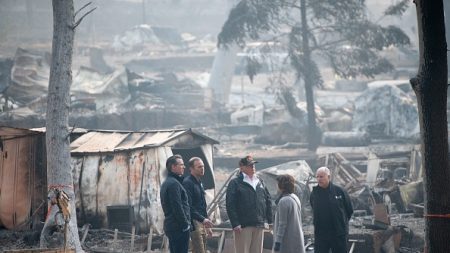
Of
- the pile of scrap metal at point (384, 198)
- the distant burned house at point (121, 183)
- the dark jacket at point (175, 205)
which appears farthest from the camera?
the distant burned house at point (121, 183)

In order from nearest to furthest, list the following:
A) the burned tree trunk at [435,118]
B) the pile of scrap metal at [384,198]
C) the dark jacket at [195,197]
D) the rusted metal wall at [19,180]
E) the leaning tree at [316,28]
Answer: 1. the burned tree trunk at [435,118]
2. the dark jacket at [195,197]
3. the pile of scrap metal at [384,198]
4. the rusted metal wall at [19,180]
5. the leaning tree at [316,28]

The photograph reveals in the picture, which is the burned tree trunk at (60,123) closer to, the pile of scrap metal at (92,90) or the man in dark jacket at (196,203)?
the man in dark jacket at (196,203)

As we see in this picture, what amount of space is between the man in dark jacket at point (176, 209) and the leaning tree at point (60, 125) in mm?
3166

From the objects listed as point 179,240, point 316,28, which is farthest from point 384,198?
point 316,28

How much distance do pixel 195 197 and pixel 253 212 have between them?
893mm

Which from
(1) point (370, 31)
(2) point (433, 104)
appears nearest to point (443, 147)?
(2) point (433, 104)

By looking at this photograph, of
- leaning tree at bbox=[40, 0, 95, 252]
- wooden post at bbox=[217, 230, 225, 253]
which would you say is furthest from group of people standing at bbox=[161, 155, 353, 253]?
leaning tree at bbox=[40, 0, 95, 252]

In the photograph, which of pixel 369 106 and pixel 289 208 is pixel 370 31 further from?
pixel 289 208

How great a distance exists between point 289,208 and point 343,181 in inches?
347

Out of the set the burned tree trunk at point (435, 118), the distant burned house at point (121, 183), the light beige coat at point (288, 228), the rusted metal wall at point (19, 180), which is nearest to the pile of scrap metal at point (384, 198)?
the light beige coat at point (288, 228)

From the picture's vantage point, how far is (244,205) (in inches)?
368

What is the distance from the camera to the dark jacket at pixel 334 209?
8875 millimetres

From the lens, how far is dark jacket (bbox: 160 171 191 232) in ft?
28.9

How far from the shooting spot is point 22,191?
13.6m
